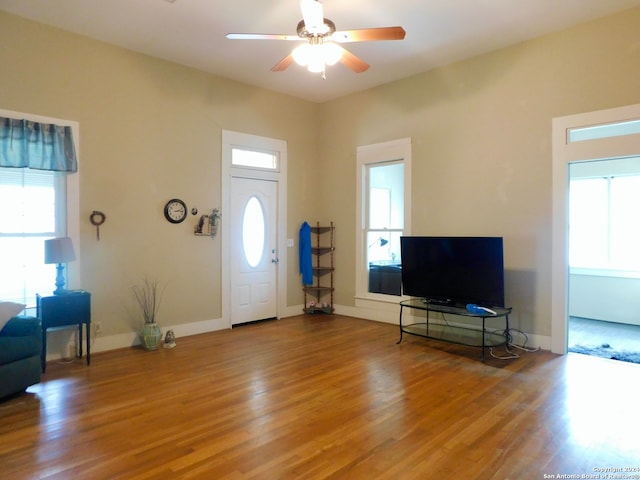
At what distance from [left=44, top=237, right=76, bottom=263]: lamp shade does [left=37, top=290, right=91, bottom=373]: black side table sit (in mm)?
342

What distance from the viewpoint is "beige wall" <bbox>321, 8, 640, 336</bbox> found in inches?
159

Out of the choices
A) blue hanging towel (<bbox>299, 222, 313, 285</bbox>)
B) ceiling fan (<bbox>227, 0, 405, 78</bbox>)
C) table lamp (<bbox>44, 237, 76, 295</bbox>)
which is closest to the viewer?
ceiling fan (<bbox>227, 0, 405, 78</bbox>)

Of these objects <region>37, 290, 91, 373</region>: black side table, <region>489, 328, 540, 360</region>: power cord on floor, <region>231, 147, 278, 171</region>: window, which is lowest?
<region>489, 328, 540, 360</region>: power cord on floor

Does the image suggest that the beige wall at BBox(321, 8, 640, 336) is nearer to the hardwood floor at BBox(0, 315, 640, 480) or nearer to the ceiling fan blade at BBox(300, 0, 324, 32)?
the hardwood floor at BBox(0, 315, 640, 480)

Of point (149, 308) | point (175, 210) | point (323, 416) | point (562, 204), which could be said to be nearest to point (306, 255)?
point (175, 210)

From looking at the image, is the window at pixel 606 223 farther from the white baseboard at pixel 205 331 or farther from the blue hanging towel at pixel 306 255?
the blue hanging towel at pixel 306 255

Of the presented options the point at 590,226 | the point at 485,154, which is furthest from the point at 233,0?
the point at 590,226

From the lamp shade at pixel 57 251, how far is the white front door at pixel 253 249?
2.07m

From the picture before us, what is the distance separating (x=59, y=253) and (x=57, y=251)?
0.08ft

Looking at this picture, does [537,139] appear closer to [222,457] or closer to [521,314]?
[521,314]

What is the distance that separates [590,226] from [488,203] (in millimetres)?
2565

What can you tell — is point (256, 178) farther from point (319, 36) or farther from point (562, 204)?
point (562, 204)

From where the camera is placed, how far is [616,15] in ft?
12.8

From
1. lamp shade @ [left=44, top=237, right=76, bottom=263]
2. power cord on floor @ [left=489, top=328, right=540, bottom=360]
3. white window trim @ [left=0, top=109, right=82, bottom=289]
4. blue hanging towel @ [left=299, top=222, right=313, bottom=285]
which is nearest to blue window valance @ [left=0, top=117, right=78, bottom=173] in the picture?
white window trim @ [left=0, top=109, right=82, bottom=289]
